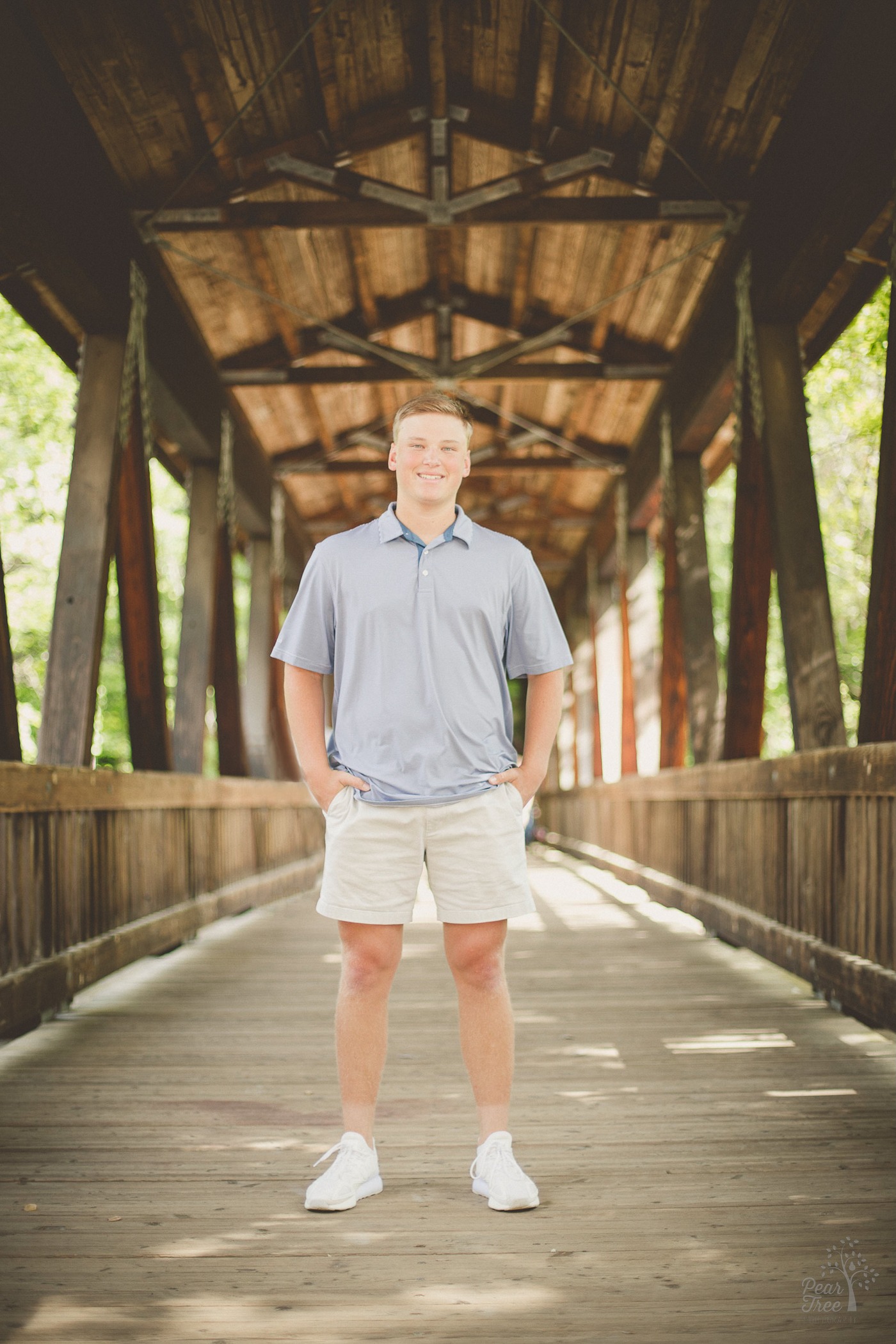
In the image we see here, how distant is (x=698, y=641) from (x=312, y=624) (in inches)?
215

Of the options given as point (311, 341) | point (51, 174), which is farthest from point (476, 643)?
point (311, 341)

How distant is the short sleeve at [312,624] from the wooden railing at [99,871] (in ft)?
4.89

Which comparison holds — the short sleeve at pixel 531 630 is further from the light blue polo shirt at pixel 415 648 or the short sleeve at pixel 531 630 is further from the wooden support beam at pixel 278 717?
the wooden support beam at pixel 278 717

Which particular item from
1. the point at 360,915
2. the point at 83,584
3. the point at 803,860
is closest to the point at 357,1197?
the point at 360,915

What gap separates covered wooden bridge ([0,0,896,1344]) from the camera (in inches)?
79.3

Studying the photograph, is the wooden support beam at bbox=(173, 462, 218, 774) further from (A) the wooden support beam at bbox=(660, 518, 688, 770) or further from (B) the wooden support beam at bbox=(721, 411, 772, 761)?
(B) the wooden support beam at bbox=(721, 411, 772, 761)

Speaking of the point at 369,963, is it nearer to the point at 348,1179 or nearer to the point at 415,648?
the point at 348,1179

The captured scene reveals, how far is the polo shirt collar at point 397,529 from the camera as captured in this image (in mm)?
2229

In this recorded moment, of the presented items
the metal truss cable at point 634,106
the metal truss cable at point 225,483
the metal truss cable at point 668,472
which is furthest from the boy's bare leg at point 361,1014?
the metal truss cable at point 668,472

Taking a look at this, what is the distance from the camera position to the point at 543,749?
2248mm

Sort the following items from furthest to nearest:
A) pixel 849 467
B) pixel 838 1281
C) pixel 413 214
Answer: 1. pixel 849 467
2. pixel 413 214
3. pixel 838 1281

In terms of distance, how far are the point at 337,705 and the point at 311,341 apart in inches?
274

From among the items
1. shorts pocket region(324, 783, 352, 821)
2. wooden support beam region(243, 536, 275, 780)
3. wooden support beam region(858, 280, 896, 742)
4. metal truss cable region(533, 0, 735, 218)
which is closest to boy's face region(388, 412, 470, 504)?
shorts pocket region(324, 783, 352, 821)

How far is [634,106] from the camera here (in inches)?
211
